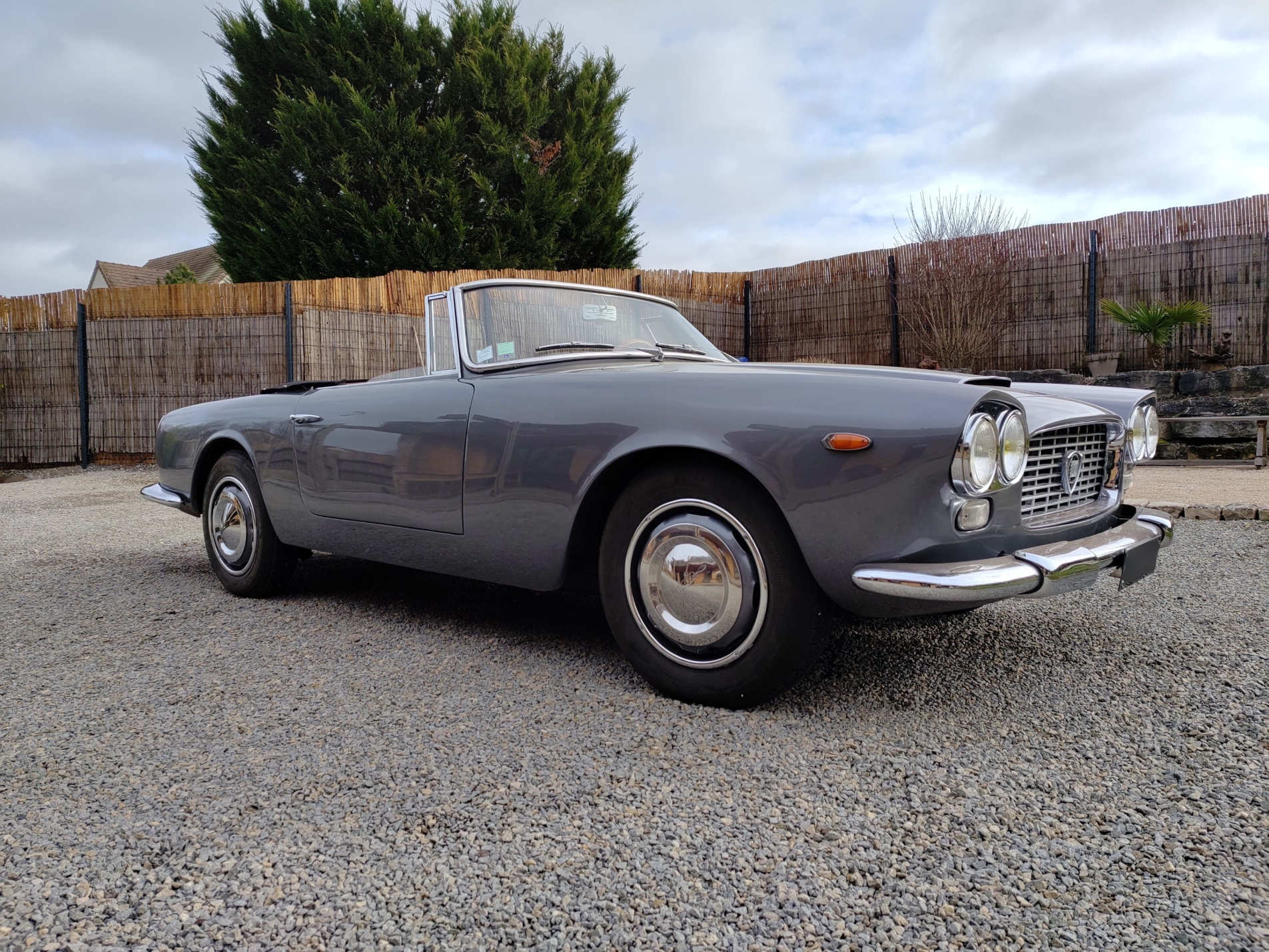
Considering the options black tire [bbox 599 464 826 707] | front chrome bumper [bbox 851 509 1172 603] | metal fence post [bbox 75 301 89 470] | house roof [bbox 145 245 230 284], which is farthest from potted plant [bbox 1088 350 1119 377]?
house roof [bbox 145 245 230 284]

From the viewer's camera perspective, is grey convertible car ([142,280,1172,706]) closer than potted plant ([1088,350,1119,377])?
Yes

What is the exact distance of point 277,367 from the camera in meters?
10.3

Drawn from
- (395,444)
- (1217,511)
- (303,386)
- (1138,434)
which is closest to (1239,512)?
(1217,511)

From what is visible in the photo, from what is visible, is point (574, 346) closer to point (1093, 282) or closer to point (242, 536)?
point (242, 536)

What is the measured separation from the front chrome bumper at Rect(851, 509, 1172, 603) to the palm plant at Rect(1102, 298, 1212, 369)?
9.14 meters

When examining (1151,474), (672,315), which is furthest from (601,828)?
(1151,474)

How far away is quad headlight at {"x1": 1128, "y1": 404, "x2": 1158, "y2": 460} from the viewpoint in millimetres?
2902

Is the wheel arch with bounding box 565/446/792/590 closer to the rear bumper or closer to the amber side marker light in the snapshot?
the amber side marker light

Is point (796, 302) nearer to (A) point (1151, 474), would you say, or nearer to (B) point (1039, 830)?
(A) point (1151, 474)

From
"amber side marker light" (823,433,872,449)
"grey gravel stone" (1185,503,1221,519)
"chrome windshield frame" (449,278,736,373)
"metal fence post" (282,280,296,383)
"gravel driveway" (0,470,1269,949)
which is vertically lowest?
"gravel driveway" (0,470,1269,949)

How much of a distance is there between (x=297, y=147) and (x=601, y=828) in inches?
728

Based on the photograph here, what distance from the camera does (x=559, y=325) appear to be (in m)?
3.19

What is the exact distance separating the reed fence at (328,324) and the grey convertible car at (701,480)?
7290 millimetres

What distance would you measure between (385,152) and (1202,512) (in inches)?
635
